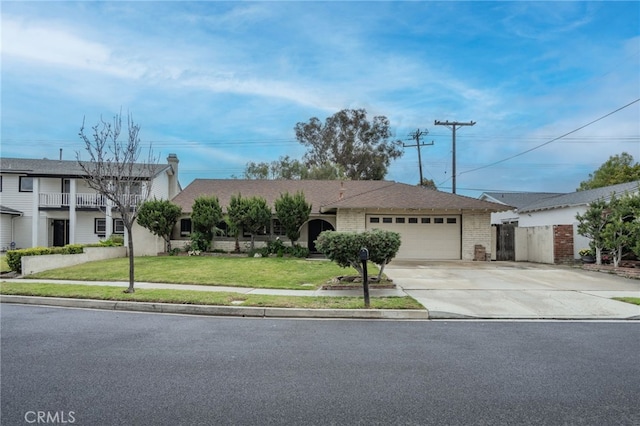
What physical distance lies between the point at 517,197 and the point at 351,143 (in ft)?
58.8

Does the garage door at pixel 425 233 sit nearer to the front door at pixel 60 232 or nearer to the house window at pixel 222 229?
the house window at pixel 222 229

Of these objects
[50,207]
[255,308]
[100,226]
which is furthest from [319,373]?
[50,207]

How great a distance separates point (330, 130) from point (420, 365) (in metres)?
42.1

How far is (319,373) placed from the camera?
4.80 metres

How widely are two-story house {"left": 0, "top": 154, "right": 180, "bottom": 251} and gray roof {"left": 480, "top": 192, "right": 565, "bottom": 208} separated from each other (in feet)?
88.5

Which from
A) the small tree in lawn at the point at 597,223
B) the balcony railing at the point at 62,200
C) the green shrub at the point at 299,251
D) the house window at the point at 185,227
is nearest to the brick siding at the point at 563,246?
the small tree in lawn at the point at 597,223

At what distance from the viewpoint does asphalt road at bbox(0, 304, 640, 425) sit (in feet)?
12.2

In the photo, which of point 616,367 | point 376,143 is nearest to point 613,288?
point 616,367

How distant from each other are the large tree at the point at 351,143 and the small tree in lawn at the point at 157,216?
2496 centimetres

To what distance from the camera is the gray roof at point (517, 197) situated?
34.1m

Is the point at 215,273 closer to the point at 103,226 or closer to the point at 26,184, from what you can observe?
the point at 103,226

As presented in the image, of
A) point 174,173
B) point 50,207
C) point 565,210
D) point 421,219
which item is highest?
point 174,173

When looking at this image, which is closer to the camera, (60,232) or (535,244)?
(535,244)

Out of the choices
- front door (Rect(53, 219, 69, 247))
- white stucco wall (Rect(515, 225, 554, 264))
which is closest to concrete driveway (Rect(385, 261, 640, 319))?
white stucco wall (Rect(515, 225, 554, 264))
